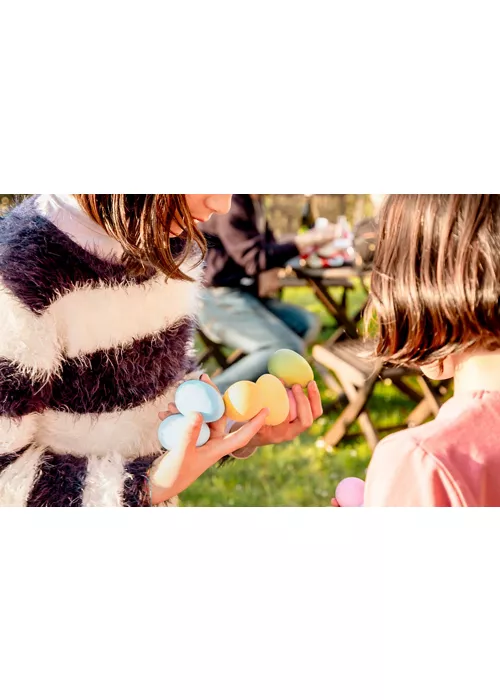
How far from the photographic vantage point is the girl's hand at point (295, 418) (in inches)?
60.5

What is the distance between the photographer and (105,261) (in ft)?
4.25

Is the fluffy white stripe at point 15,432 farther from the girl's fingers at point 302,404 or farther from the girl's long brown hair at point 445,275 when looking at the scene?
the girl's long brown hair at point 445,275

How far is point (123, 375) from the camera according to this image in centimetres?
135

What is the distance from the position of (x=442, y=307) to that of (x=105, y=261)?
1.96 ft

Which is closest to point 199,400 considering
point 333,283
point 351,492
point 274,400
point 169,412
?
point 169,412

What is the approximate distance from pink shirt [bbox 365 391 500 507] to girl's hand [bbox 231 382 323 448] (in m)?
0.22

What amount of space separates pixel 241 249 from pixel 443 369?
763 millimetres

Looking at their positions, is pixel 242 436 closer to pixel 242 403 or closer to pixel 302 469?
pixel 242 403

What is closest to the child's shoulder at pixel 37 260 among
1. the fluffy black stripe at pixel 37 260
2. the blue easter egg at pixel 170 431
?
the fluffy black stripe at pixel 37 260

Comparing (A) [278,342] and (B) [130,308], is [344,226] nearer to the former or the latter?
(A) [278,342]

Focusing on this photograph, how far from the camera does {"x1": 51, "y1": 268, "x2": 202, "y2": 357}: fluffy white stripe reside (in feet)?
4.20

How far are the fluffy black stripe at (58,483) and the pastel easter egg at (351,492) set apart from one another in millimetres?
568

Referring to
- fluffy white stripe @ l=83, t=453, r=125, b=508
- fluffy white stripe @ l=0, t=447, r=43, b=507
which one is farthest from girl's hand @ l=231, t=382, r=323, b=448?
fluffy white stripe @ l=0, t=447, r=43, b=507
